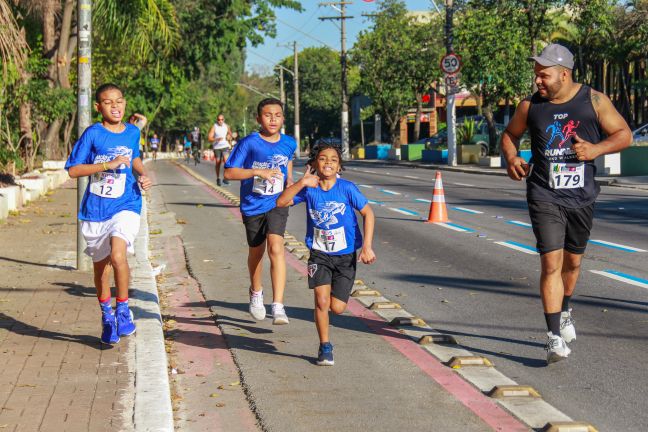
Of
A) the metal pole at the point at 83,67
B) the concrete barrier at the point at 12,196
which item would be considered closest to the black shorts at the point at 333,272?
the metal pole at the point at 83,67

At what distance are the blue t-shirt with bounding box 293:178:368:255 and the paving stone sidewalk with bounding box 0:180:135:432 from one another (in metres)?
1.43

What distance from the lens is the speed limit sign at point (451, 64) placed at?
4131 cm

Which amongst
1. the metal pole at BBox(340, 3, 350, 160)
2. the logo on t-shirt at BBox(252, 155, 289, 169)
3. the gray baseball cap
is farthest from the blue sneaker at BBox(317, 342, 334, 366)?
the metal pole at BBox(340, 3, 350, 160)

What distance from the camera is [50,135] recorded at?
32.8m

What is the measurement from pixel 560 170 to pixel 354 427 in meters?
2.38

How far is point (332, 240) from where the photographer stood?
6672 millimetres

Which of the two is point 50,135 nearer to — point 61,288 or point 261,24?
point 261,24

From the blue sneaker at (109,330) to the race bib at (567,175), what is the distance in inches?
119

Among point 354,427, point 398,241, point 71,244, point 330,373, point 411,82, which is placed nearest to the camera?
point 354,427

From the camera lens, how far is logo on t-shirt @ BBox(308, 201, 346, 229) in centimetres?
666

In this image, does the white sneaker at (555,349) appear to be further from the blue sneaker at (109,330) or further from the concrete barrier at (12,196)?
the concrete barrier at (12,196)

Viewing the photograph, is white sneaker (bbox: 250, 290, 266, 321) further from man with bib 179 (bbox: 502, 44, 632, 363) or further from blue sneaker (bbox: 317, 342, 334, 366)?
man with bib 179 (bbox: 502, 44, 632, 363)

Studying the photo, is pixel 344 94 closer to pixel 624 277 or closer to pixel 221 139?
pixel 221 139

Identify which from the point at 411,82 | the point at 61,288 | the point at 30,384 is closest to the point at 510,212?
the point at 61,288
